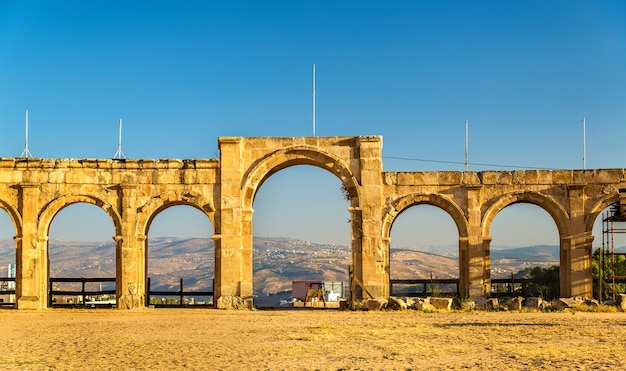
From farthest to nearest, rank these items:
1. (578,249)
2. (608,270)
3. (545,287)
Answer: (608,270) → (545,287) → (578,249)

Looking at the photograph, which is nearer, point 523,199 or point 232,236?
point 232,236

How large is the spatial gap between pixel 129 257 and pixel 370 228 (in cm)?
799

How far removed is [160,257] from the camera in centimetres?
19275

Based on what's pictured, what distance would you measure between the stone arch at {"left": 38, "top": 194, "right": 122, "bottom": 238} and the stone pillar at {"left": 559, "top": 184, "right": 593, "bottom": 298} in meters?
14.8

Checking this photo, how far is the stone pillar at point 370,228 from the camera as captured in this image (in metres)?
27.8

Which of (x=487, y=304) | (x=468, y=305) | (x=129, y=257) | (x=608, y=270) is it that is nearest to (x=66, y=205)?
(x=129, y=257)

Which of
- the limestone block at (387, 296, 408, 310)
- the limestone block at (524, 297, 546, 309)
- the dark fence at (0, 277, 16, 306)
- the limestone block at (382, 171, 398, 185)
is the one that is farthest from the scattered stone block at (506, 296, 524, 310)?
the dark fence at (0, 277, 16, 306)

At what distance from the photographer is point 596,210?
91.6ft

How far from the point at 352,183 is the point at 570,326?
9367 mm

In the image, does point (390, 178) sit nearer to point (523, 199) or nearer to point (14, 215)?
point (523, 199)

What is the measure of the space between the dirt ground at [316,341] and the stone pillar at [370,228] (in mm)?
1995

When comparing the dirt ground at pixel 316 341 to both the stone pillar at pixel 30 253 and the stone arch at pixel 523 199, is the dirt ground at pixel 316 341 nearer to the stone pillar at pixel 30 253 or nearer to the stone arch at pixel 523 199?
the stone pillar at pixel 30 253

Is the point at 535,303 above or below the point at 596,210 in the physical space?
below

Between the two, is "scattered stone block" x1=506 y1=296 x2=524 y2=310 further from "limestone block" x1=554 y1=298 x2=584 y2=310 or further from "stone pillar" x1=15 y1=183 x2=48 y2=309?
"stone pillar" x1=15 y1=183 x2=48 y2=309
